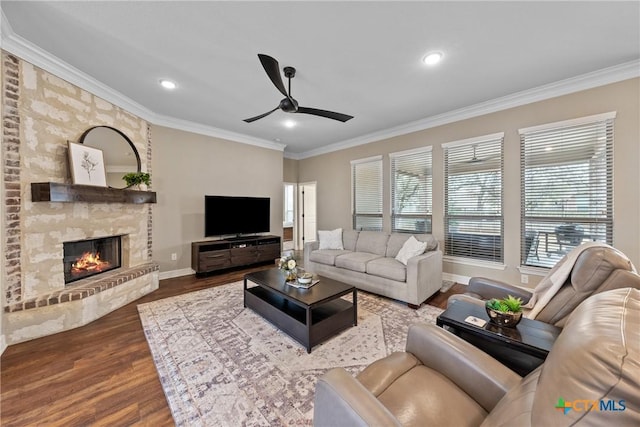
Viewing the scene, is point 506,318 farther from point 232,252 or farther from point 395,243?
point 232,252

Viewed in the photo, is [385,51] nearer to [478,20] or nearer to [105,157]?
[478,20]

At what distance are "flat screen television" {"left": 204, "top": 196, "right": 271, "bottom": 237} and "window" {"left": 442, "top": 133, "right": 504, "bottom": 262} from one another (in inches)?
144

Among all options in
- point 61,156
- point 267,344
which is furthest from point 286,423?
point 61,156

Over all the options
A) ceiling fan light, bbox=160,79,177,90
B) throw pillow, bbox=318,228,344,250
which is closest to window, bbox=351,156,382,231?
throw pillow, bbox=318,228,344,250

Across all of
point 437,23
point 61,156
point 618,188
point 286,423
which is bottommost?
point 286,423

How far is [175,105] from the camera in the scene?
3811mm

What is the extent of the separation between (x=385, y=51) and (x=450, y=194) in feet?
8.78

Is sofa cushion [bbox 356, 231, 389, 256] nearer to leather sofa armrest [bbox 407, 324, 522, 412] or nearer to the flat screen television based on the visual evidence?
the flat screen television

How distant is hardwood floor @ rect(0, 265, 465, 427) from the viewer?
1.54 metres

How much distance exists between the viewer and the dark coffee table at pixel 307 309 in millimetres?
2262

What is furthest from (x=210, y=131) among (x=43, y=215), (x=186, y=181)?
(x=43, y=215)

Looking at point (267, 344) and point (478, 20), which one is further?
point (267, 344)

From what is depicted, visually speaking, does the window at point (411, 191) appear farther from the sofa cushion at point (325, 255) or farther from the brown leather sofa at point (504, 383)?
the brown leather sofa at point (504, 383)

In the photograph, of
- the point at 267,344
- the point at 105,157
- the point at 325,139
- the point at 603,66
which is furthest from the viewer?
the point at 325,139
